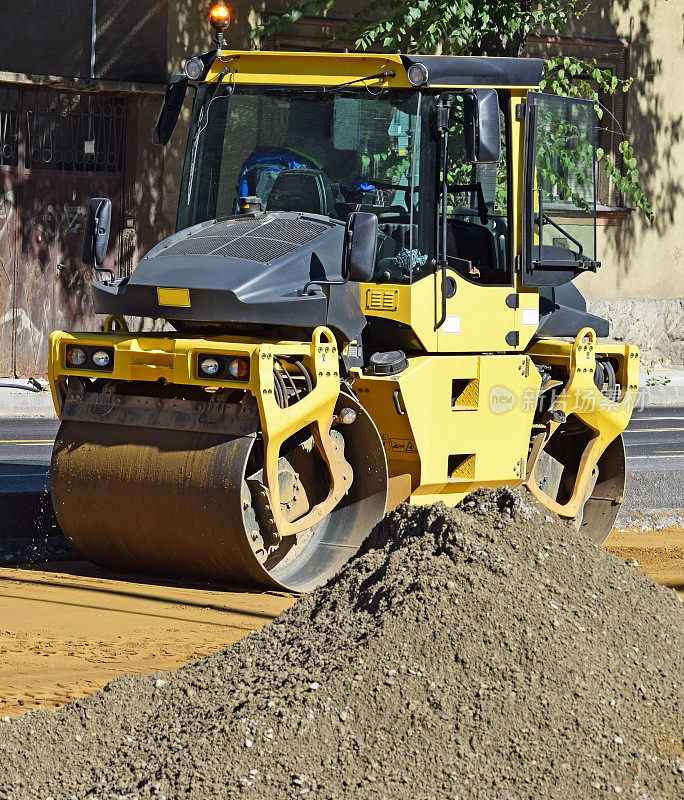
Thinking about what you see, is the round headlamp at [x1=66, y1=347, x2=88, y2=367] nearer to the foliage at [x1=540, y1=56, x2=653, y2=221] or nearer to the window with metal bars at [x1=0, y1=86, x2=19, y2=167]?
the foliage at [x1=540, y1=56, x2=653, y2=221]

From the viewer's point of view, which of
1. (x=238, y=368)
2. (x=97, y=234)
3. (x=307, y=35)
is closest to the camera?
(x=238, y=368)

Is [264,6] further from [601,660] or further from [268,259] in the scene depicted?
[601,660]

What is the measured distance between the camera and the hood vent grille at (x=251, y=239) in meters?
7.91

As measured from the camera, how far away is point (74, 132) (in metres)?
17.8

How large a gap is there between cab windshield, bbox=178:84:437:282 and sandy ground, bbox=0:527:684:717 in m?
2.24

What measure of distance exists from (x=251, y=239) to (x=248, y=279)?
48 centimetres

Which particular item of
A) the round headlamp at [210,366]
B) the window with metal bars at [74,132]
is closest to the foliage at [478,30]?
the window with metal bars at [74,132]

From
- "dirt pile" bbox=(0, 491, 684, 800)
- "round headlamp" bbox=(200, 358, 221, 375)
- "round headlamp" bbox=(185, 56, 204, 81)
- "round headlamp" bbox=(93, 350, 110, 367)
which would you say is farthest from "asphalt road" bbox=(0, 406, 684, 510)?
"dirt pile" bbox=(0, 491, 684, 800)

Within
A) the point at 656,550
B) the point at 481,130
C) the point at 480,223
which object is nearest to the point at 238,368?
the point at 481,130

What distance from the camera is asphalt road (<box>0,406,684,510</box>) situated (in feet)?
34.6

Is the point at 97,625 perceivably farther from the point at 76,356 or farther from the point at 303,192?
the point at 303,192

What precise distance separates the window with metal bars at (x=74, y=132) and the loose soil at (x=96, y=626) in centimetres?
1008

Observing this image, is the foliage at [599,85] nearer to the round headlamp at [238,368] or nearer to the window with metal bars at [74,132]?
the window with metal bars at [74,132]

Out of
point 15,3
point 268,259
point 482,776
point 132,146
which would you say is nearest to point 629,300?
point 132,146
